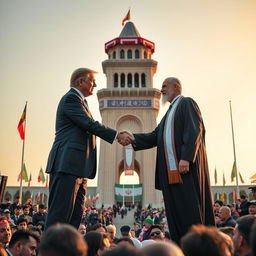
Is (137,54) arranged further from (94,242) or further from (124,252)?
(124,252)

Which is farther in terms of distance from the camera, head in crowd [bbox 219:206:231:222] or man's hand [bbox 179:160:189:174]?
head in crowd [bbox 219:206:231:222]

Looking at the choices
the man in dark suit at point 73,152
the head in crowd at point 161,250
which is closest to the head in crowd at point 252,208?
the man in dark suit at point 73,152

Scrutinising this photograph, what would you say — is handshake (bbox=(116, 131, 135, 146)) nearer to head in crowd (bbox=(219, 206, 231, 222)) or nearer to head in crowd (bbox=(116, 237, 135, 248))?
head in crowd (bbox=(116, 237, 135, 248))

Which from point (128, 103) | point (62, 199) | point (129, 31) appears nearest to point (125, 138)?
point (62, 199)

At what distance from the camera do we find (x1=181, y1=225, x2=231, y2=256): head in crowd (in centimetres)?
190

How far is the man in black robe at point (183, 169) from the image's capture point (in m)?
4.12

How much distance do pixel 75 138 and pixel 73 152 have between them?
0.24 metres

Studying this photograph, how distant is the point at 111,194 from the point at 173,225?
1430 inches

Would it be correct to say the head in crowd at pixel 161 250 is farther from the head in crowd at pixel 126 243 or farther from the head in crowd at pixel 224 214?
the head in crowd at pixel 224 214

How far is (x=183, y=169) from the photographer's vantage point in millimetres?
4152

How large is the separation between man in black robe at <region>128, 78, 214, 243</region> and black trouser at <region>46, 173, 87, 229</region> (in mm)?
1246

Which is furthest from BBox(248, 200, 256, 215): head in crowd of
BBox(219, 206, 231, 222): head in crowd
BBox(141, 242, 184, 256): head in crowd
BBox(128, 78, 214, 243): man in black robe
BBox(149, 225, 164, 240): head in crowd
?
BBox(141, 242, 184, 256): head in crowd

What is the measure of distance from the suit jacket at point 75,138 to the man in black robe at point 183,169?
2.92 feet

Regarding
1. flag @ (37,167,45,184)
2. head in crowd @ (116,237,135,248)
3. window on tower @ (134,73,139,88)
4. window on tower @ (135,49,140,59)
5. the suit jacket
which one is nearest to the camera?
head in crowd @ (116,237,135,248)
